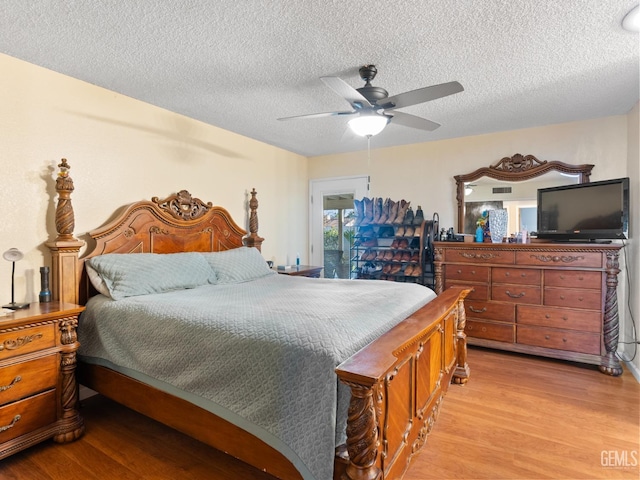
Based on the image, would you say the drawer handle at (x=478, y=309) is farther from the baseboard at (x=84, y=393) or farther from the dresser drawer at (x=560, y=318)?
the baseboard at (x=84, y=393)

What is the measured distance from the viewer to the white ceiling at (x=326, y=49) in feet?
5.83

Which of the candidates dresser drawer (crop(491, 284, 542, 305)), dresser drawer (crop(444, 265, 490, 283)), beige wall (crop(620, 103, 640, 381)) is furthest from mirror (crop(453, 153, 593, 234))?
dresser drawer (crop(491, 284, 542, 305))

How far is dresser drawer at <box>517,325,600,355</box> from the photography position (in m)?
3.13

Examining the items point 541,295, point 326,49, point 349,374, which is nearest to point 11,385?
point 349,374

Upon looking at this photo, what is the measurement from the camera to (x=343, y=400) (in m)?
1.34

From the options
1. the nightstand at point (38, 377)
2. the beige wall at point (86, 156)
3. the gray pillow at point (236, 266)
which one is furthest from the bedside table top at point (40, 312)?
the gray pillow at point (236, 266)

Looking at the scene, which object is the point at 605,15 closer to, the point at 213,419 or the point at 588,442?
the point at 588,442

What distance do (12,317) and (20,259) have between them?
0.53 metres

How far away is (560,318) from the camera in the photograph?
128 inches

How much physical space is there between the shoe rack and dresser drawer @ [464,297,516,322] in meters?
0.65

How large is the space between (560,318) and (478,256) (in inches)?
35.5

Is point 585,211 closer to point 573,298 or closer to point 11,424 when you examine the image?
point 573,298

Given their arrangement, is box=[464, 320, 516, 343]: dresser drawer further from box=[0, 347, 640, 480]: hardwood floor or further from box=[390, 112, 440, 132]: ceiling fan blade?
box=[390, 112, 440, 132]: ceiling fan blade

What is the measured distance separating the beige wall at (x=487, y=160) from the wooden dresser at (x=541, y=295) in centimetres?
30
